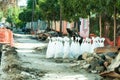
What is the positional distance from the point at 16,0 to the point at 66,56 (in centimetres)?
751

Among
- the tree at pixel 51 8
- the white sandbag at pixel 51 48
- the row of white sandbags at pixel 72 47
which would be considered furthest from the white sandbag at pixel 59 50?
the tree at pixel 51 8

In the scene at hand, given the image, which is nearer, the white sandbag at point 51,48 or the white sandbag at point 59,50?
the white sandbag at point 59,50

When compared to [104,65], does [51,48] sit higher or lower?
lower

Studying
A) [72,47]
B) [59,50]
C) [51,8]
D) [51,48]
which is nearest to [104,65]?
[72,47]

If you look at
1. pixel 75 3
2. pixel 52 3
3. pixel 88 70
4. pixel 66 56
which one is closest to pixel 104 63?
pixel 88 70

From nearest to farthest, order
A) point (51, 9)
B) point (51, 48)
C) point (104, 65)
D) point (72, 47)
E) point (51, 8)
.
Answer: point (104, 65) < point (72, 47) < point (51, 48) < point (51, 8) < point (51, 9)

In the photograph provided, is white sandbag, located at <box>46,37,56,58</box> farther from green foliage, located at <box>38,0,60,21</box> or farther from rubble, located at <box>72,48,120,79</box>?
green foliage, located at <box>38,0,60,21</box>

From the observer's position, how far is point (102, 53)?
17.3 m

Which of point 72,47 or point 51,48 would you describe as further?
point 51,48

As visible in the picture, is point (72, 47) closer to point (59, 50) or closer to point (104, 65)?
point (59, 50)

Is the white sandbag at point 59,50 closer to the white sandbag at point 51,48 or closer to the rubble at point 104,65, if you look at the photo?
the white sandbag at point 51,48

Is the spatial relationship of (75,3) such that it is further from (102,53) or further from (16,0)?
(102,53)

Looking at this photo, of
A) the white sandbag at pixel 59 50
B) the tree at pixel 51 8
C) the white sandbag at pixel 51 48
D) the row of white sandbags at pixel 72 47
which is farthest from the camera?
the tree at pixel 51 8

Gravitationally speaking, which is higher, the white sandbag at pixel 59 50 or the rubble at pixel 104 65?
the rubble at pixel 104 65
